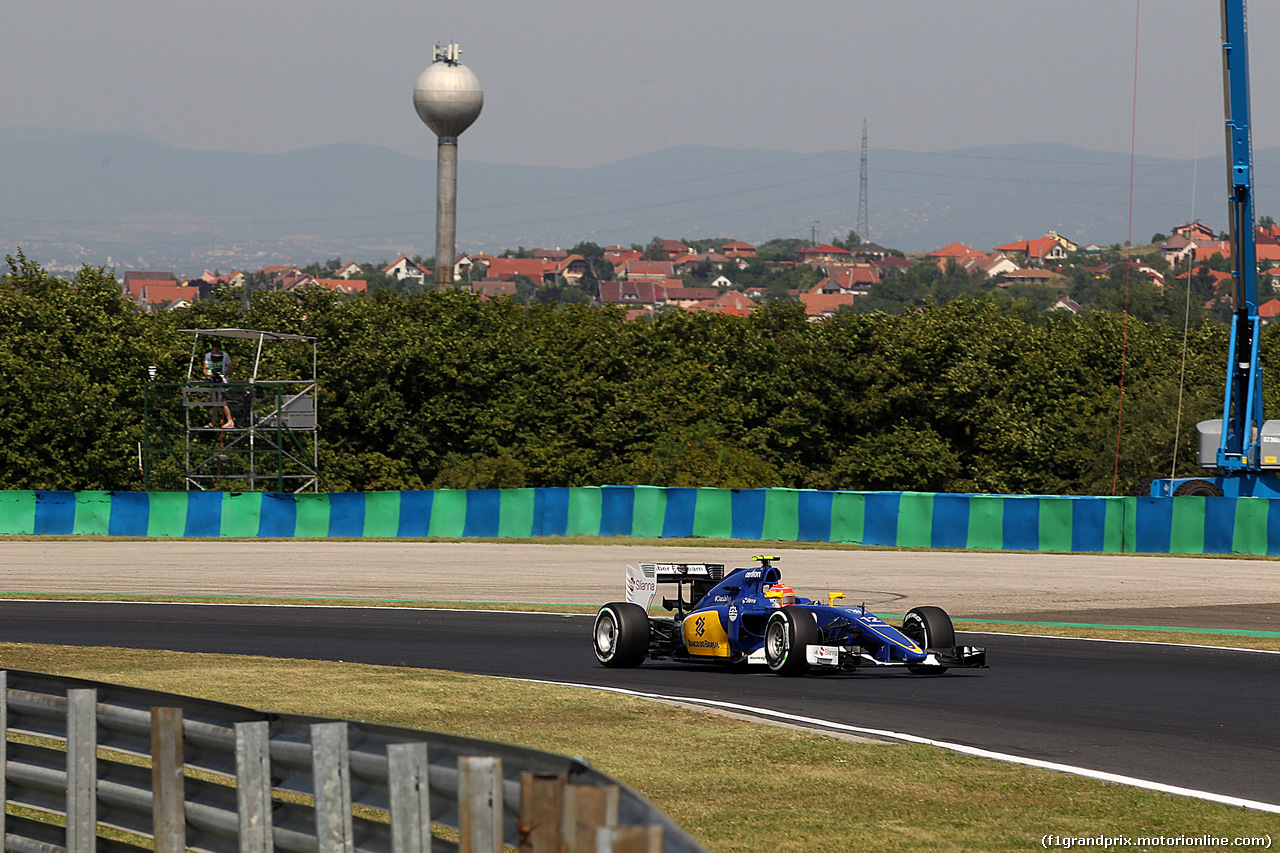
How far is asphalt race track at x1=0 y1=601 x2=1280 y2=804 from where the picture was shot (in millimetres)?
11586

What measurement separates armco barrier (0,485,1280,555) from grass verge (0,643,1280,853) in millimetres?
22413

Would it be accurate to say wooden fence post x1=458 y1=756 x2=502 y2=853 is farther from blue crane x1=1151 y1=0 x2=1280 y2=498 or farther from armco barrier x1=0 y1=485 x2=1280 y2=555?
blue crane x1=1151 y1=0 x2=1280 y2=498

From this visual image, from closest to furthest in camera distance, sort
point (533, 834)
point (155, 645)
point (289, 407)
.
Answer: point (533, 834) < point (155, 645) < point (289, 407)

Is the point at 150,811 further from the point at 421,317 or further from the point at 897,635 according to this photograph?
the point at 421,317

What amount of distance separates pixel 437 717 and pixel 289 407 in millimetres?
39221

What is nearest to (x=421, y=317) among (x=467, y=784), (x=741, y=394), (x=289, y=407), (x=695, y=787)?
(x=741, y=394)

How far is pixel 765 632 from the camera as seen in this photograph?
16.4 m

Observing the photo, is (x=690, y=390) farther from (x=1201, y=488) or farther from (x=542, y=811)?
(x=542, y=811)

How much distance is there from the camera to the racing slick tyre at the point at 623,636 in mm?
16953

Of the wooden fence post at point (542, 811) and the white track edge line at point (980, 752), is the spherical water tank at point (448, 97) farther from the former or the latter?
the wooden fence post at point (542, 811)

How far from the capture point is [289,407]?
166 ft

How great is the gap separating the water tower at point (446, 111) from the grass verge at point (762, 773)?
84.3 meters

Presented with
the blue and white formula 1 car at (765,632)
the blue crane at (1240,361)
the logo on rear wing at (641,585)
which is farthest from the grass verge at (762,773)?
the blue crane at (1240,361)

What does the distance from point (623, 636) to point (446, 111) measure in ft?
281
